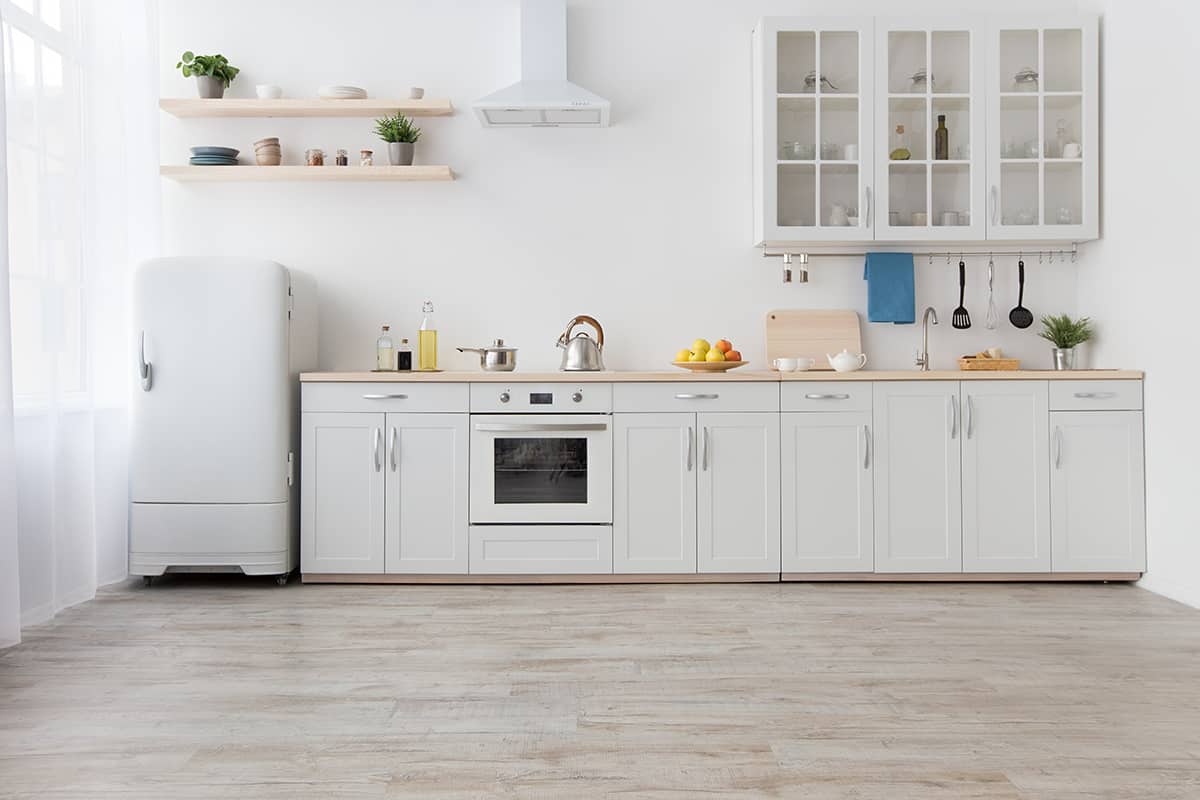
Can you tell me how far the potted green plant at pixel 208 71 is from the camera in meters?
4.18

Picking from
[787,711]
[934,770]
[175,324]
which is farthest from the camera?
[175,324]

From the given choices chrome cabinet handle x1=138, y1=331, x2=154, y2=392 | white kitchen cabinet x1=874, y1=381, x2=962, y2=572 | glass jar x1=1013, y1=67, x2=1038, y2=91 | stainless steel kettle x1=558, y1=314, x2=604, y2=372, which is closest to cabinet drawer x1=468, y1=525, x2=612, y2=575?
stainless steel kettle x1=558, y1=314, x2=604, y2=372

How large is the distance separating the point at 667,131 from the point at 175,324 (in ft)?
7.63

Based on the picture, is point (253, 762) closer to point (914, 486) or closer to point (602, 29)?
point (914, 486)

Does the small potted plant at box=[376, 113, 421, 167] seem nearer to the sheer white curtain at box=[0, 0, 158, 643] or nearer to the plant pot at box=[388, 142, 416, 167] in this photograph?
the plant pot at box=[388, 142, 416, 167]

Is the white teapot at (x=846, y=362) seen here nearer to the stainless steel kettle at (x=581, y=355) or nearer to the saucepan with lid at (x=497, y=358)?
the stainless steel kettle at (x=581, y=355)

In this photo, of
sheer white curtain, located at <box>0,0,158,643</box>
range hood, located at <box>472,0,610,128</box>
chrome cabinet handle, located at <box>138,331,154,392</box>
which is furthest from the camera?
range hood, located at <box>472,0,610,128</box>

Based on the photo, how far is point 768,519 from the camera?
3.83 meters

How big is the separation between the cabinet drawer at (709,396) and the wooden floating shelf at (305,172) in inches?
53.2

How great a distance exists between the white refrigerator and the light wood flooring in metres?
0.26

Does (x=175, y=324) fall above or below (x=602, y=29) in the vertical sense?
below

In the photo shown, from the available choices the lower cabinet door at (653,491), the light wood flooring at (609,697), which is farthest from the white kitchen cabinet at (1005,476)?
the lower cabinet door at (653,491)

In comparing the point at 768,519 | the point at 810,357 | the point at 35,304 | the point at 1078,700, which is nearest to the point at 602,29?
the point at 810,357

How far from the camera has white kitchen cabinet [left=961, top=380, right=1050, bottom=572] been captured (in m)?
3.81
